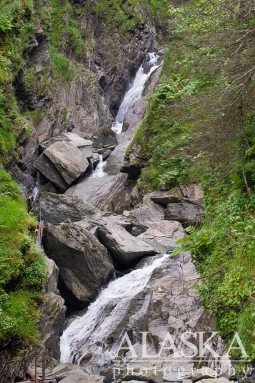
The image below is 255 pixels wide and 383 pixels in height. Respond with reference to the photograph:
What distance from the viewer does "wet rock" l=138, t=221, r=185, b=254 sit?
16928mm

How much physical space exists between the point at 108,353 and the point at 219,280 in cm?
669

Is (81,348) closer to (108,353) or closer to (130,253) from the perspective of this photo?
(108,353)

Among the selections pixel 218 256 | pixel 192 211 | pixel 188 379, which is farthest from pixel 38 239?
pixel 218 256

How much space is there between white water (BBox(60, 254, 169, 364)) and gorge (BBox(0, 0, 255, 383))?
0.16ft

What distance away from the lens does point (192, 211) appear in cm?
1858

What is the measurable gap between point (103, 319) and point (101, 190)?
1055 centimetres

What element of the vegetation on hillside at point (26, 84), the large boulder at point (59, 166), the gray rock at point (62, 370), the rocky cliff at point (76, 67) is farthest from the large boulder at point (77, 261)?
the large boulder at point (59, 166)

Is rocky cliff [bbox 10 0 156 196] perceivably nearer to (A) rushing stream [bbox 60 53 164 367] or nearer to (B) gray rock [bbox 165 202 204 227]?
(B) gray rock [bbox 165 202 204 227]

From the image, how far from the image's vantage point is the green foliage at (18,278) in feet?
33.5

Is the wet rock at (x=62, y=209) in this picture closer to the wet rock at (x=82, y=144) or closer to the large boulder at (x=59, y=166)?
the large boulder at (x=59, y=166)

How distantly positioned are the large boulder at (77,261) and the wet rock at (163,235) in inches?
94.8

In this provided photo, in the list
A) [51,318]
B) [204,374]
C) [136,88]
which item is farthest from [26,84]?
[204,374]

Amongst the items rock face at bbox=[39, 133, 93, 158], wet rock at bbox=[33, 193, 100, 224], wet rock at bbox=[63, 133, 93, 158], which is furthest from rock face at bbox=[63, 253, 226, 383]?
rock face at bbox=[39, 133, 93, 158]

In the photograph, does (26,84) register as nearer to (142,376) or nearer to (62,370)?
(62,370)
